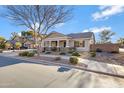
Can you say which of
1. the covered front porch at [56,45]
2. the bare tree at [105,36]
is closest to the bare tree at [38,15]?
the covered front porch at [56,45]

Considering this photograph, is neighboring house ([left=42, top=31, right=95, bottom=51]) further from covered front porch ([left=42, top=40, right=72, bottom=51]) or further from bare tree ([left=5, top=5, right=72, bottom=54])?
bare tree ([left=5, top=5, right=72, bottom=54])

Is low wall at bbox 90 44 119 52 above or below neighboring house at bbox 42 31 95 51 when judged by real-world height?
below

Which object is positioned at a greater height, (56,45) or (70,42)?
(70,42)

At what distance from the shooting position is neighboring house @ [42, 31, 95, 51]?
85.0ft

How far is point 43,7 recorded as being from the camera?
62.6 feet

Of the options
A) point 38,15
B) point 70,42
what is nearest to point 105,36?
point 70,42

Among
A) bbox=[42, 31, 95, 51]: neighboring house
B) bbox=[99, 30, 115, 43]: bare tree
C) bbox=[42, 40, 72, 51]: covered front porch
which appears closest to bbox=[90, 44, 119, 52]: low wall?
bbox=[42, 31, 95, 51]: neighboring house

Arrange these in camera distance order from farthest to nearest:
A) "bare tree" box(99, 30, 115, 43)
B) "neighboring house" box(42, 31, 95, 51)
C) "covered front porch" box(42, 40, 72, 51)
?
"bare tree" box(99, 30, 115, 43) < "covered front porch" box(42, 40, 72, 51) < "neighboring house" box(42, 31, 95, 51)

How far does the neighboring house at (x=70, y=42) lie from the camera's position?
2591 centimetres

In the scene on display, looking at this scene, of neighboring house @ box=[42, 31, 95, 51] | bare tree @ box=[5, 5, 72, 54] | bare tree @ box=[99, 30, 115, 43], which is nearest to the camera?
bare tree @ box=[5, 5, 72, 54]

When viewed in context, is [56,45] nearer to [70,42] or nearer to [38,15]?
[70,42]

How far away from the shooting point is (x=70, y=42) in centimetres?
2775

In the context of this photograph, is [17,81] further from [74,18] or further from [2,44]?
[2,44]
